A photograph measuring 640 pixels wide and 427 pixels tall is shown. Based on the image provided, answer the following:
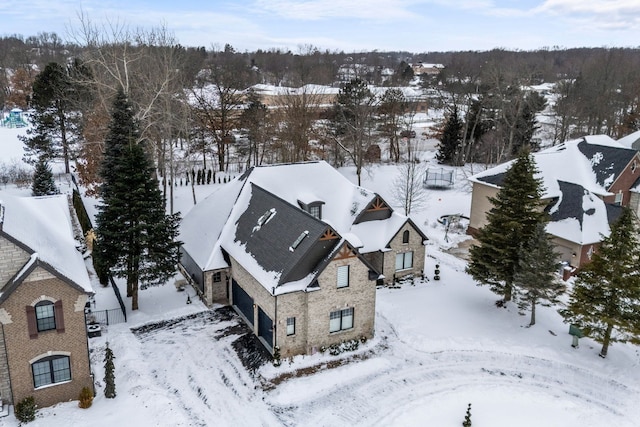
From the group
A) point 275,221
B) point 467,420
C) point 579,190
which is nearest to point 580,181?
point 579,190

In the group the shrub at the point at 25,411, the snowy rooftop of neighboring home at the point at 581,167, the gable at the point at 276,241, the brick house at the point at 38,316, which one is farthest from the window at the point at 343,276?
the snowy rooftop of neighboring home at the point at 581,167

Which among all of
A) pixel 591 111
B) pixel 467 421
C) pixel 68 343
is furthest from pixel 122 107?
pixel 591 111

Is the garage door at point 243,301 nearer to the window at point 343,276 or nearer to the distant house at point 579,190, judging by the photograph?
the window at point 343,276

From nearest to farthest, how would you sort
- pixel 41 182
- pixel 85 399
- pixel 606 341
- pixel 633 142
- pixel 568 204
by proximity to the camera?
pixel 85 399, pixel 606 341, pixel 568 204, pixel 41 182, pixel 633 142

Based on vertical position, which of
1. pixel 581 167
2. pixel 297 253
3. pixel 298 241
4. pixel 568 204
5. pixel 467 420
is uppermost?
pixel 581 167

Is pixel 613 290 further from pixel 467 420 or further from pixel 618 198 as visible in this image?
pixel 618 198

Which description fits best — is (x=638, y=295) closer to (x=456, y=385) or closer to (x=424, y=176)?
(x=456, y=385)

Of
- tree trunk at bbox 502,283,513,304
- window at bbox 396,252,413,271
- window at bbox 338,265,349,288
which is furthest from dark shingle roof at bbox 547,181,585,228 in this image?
window at bbox 338,265,349,288
